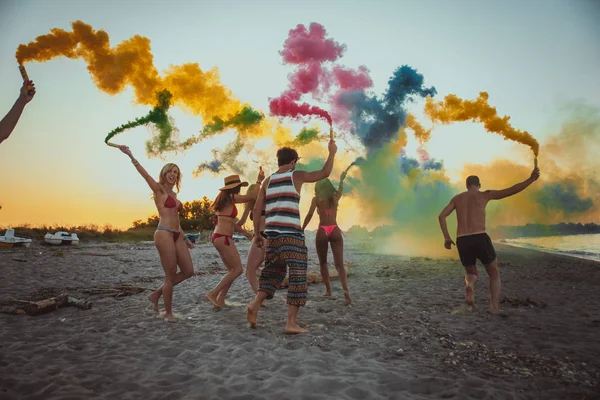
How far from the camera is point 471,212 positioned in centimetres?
651

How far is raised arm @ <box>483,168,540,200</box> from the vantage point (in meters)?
6.33

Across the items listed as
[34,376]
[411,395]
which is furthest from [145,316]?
[411,395]

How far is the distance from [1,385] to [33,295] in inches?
223

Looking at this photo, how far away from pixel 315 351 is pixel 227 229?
10.3ft

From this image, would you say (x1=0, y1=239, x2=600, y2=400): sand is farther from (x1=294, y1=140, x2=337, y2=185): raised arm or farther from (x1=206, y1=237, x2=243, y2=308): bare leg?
(x1=294, y1=140, x2=337, y2=185): raised arm

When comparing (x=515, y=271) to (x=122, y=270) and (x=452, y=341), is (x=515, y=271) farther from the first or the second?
(x=122, y=270)

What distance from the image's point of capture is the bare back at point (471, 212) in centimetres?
646

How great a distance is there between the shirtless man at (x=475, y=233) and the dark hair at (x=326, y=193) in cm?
218

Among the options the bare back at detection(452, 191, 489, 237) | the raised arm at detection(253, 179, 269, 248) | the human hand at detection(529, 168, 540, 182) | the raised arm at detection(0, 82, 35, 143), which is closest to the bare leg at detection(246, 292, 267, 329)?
the raised arm at detection(253, 179, 269, 248)

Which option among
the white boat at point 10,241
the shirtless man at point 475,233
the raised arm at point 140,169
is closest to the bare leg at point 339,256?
the shirtless man at point 475,233

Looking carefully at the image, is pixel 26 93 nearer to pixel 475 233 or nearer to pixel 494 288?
pixel 475 233

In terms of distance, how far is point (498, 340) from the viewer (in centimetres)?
466

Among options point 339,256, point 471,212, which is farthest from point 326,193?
point 471,212

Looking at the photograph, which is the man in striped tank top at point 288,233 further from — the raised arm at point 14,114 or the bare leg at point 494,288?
the bare leg at point 494,288
